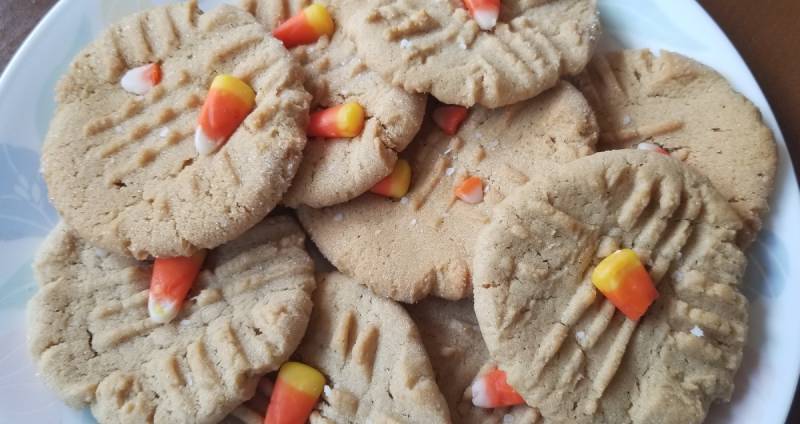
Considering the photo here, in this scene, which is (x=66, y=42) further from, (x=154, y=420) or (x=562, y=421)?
(x=562, y=421)

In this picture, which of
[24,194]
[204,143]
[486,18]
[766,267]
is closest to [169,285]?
[204,143]

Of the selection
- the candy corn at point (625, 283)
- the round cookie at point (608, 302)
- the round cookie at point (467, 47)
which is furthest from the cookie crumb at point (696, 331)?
the round cookie at point (467, 47)

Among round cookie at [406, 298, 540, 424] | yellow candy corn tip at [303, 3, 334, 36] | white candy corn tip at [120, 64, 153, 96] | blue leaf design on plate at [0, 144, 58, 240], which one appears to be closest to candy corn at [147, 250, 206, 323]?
blue leaf design on plate at [0, 144, 58, 240]

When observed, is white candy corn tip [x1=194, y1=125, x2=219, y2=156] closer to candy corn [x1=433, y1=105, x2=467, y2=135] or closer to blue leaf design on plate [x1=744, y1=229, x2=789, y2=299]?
candy corn [x1=433, y1=105, x2=467, y2=135]

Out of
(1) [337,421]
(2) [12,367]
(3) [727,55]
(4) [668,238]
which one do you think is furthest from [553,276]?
(2) [12,367]

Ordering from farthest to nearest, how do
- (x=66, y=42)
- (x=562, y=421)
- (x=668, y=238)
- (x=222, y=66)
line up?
1. (x=66, y=42)
2. (x=222, y=66)
3. (x=668, y=238)
4. (x=562, y=421)

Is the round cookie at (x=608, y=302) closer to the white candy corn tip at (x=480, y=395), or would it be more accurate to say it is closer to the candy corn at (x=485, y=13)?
the white candy corn tip at (x=480, y=395)
